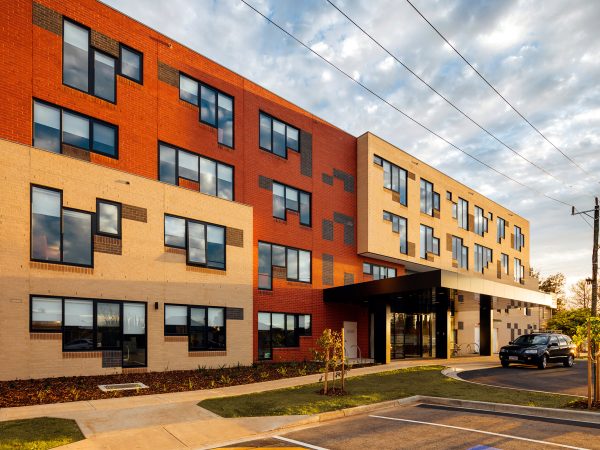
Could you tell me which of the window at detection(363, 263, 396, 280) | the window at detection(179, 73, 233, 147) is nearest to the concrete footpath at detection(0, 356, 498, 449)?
the window at detection(179, 73, 233, 147)

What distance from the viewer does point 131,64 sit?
67.6 feet

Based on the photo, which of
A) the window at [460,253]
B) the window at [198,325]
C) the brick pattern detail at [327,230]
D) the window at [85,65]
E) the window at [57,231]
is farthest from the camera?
the window at [460,253]

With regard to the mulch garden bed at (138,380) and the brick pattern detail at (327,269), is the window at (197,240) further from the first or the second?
the brick pattern detail at (327,269)

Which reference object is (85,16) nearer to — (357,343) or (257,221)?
(257,221)

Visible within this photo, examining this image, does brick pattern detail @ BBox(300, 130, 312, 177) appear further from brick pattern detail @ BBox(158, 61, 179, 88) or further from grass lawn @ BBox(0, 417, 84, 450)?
grass lawn @ BBox(0, 417, 84, 450)

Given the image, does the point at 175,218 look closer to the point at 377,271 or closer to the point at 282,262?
the point at 282,262

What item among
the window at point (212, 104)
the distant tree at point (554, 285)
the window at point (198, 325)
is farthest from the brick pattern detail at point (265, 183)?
the distant tree at point (554, 285)

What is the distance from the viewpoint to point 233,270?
23125 millimetres

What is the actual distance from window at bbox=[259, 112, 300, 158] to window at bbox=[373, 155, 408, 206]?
6359 mm

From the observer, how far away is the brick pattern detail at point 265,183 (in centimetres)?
2570

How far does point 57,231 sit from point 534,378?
18671mm

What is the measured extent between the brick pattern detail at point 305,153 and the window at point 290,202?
1257 millimetres

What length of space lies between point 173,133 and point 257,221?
6108 mm

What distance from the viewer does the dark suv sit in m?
24.2
